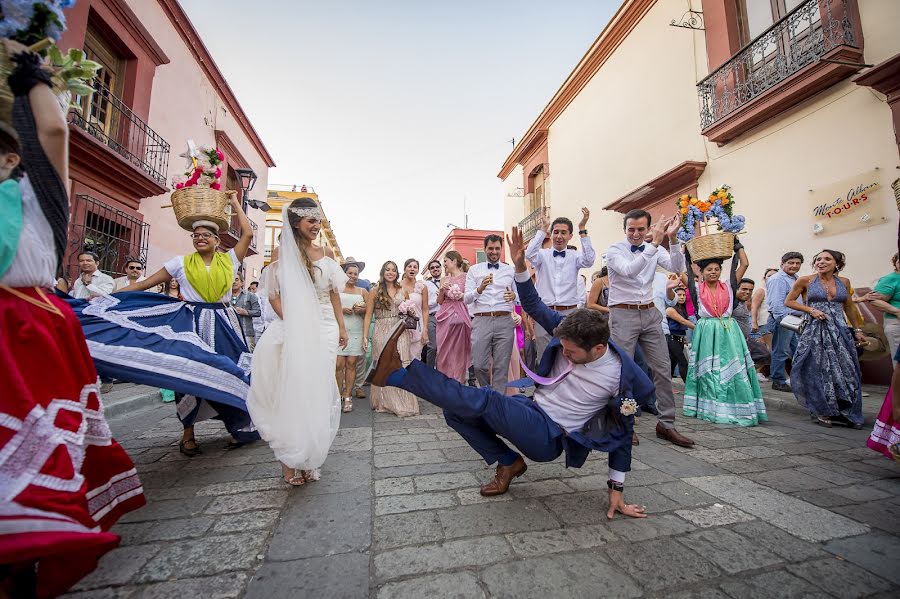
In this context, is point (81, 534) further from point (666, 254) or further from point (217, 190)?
point (666, 254)

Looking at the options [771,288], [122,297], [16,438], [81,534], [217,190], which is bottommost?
[81,534]

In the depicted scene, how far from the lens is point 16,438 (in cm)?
126

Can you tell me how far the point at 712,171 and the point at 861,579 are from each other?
9.01 meters

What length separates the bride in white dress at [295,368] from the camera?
8.33 ft

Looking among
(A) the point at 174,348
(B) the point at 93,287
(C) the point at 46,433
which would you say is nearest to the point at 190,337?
(A) the point at 174,348

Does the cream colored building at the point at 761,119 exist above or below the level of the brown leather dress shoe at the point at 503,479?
above

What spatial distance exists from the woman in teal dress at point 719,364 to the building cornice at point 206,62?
1298 cm

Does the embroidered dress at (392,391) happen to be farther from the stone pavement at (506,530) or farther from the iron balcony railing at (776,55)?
the iron balcony railing at (776,55)

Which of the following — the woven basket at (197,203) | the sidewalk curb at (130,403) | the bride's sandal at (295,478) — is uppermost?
the woven basket at (197,203)

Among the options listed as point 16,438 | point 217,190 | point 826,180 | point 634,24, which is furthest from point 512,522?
point 634,24

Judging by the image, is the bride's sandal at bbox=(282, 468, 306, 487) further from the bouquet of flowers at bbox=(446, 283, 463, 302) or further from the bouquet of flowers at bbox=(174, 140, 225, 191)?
the bouquet of flowers at bbox=(446, 283, 463, 302)

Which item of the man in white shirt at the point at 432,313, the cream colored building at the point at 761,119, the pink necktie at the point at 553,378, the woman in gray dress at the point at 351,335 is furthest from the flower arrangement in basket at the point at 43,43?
the cream colored building at the point at 761,119

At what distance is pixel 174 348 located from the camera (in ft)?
Result: 8.75

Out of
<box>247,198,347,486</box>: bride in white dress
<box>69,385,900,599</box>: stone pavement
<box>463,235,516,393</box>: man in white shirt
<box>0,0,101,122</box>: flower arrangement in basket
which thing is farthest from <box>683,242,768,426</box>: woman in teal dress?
<box>0,0,101,122</box>: flower arrangement in basket
